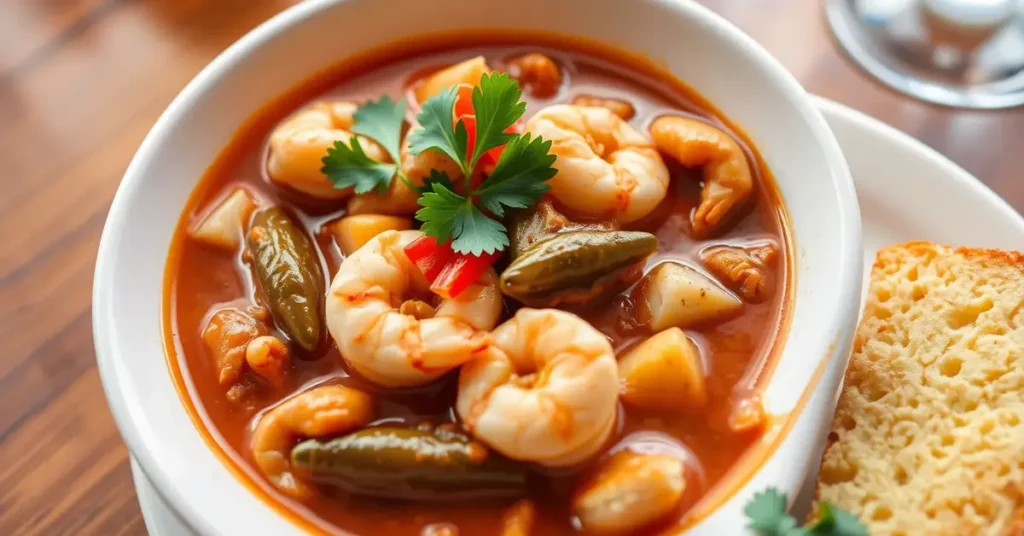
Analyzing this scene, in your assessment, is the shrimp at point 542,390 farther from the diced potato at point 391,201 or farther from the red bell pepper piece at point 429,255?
the diced potato at point 391,201

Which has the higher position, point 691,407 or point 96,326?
point 691,407

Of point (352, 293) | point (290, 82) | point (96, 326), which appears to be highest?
point (290, 82)

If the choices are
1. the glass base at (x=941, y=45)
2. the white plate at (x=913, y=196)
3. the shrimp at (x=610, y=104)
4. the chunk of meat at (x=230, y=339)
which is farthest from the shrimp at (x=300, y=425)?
the glass base at (x=941, y=45)

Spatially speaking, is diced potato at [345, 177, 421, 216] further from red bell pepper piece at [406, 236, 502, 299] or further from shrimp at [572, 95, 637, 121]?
shrimp at [572, 95, 637, 121]

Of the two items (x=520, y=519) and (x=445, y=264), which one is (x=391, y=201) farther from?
(x=520, y=519)

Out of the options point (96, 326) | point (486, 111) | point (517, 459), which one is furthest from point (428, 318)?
point (96, 326)

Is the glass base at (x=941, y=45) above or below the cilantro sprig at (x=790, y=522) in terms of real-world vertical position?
above

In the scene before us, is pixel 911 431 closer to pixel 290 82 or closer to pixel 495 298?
pixel 495 298

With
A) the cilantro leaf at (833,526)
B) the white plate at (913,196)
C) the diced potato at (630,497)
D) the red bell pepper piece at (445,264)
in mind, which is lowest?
the diced potato at (630,497)
